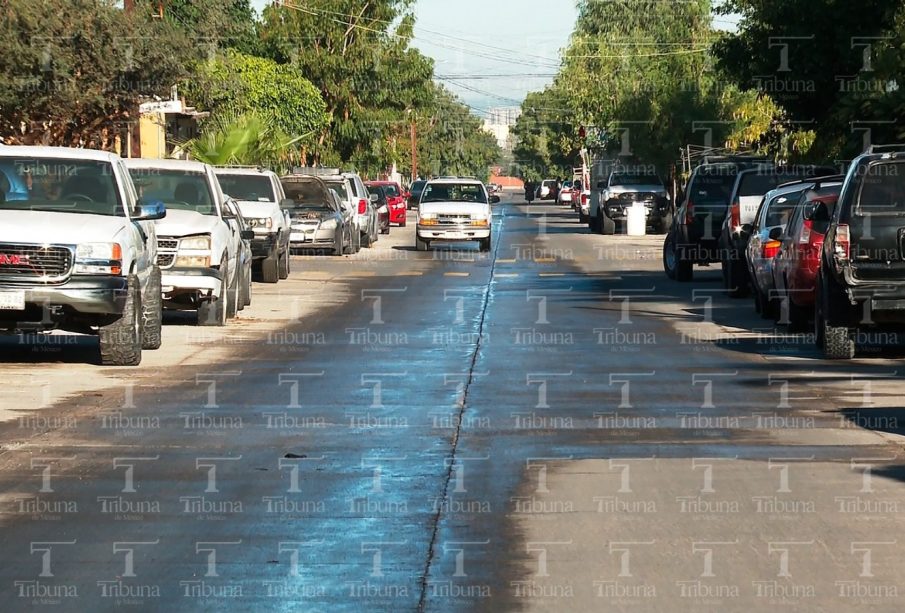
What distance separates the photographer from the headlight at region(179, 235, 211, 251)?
19469mm

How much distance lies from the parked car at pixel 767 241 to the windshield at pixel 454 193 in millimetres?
18870

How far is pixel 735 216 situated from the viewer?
25.6m

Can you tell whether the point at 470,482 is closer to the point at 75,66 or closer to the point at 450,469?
the point at 450,469

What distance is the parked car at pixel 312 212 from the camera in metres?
36.9

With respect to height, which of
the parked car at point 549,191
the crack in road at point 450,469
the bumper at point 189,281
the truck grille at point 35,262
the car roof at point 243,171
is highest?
the car roof at point 243,171

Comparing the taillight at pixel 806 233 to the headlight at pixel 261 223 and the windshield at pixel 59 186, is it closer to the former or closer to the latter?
the windshield at pixel 59 186

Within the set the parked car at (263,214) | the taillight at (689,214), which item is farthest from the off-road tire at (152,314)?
the taillight at (689,214)

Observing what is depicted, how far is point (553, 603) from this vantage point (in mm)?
6863

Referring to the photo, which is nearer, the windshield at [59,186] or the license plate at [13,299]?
the license plate at [13,299]

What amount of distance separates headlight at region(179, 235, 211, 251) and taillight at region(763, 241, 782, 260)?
6685mm

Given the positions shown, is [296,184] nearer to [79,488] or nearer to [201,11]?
[201,11]

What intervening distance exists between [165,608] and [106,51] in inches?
1153

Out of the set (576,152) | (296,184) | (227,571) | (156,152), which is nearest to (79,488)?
(227,571)

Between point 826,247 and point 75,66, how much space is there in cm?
2208
